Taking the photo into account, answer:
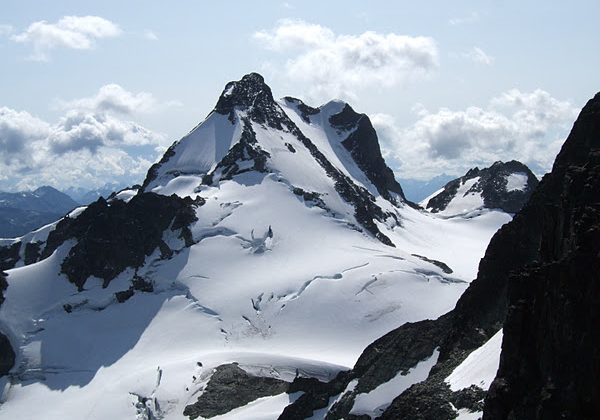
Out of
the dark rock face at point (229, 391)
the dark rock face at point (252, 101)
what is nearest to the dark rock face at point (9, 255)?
the dark rock face at point (252, 101)

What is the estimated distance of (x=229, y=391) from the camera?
3430 inches

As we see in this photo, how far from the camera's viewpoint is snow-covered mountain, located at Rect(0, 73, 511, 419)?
9375cm

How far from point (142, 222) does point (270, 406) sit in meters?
61.8

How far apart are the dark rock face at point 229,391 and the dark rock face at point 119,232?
141 ft

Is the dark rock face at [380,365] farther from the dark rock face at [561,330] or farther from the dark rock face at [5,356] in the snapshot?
the dark rock face at [5,356]

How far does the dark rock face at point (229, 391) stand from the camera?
3344 inches

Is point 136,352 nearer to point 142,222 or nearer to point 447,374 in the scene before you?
point 142,222

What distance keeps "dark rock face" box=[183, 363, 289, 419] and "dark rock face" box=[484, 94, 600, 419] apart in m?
49.5

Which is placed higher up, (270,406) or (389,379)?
(389,379)

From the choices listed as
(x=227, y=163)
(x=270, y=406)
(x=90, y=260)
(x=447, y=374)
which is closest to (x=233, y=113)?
(x=227, y=163)

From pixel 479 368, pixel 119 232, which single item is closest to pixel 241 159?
pixel 119 232

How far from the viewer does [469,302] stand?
65000 millimetres

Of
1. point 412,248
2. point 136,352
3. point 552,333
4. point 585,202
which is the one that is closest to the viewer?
point 552,333

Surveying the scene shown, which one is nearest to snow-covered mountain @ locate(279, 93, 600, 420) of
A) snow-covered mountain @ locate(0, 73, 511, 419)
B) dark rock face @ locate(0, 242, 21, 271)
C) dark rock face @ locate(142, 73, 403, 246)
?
snow-covered mountain @ locate(0, 73, 511, 419)
